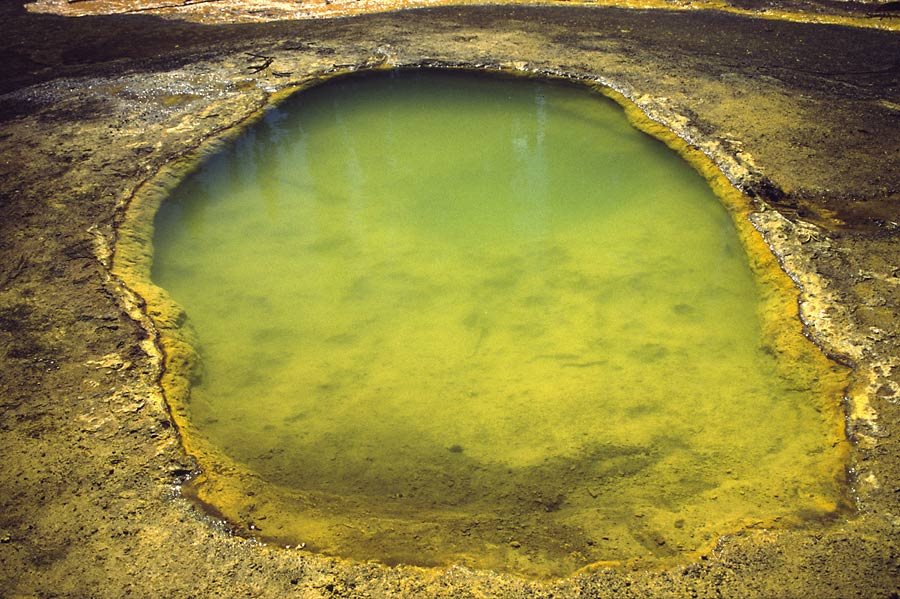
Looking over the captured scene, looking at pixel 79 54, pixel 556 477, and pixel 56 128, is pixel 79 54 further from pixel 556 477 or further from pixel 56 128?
pixel 556 477

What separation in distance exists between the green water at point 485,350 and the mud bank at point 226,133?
17cm

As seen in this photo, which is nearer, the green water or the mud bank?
the mud bank

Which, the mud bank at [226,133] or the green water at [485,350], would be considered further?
the green water at [485,350]

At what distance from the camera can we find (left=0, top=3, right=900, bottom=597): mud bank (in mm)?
2201

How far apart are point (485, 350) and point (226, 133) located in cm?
261

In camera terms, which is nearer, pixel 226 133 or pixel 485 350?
pixel 485 350

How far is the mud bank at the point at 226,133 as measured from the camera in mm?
2201

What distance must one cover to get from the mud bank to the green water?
174 millimetres

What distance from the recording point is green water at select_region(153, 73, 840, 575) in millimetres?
2502

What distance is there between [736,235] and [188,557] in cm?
305

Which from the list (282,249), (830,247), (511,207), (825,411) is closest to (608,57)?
(511,207)

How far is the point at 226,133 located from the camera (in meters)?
4.77

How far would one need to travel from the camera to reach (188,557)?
2.24 m

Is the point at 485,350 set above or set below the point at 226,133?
below
